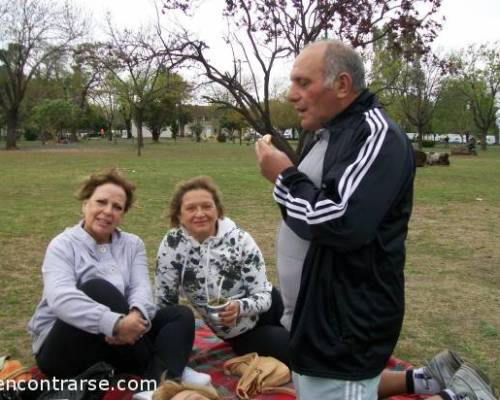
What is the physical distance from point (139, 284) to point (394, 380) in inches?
63.6

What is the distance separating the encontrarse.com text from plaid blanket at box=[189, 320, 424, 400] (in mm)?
485

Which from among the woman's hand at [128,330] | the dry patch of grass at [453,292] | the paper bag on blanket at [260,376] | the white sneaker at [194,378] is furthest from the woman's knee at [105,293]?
the dry patch of grass at [453,292]

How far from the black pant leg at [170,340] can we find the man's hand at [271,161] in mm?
1714

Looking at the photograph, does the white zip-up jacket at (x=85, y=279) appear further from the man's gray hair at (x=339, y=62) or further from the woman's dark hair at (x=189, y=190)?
the man's gray hair at (x=339, y=62)

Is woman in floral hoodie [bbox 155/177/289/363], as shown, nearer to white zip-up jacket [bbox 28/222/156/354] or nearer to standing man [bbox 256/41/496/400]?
white zip-up jacket [bbox 28/222/156/354]

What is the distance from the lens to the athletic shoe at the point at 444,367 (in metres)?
3.22

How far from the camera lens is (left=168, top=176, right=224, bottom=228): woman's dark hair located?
3.80 meters

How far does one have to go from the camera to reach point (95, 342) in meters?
3.22

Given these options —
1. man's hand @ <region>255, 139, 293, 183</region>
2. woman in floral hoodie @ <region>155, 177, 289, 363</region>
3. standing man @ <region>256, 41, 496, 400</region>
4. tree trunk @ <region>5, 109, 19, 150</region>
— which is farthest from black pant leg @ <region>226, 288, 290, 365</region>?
tree trunk @ <region>5, 109, 19, 150</region>

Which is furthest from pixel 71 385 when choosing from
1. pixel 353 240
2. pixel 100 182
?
pixel 353 240

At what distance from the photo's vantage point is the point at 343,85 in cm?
194

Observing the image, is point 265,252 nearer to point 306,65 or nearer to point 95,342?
point 95,342

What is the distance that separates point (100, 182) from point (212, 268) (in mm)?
896

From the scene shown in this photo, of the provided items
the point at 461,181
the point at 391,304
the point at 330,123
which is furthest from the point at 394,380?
the point at 461,181
